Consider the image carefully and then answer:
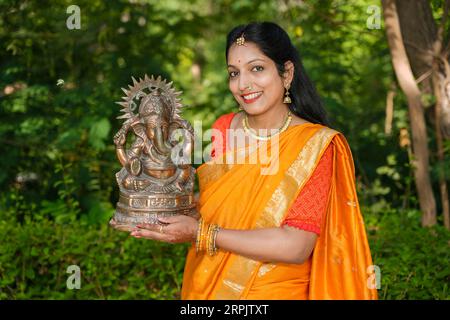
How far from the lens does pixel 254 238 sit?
2.12 metres

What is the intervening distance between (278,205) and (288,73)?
588mm

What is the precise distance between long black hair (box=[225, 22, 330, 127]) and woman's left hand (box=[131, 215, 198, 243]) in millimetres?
758

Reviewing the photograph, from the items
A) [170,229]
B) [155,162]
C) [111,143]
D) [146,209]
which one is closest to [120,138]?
[155,162]

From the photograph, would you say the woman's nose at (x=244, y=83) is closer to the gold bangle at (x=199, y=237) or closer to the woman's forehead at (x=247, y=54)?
the woman's forehead at (x=247, y=54)

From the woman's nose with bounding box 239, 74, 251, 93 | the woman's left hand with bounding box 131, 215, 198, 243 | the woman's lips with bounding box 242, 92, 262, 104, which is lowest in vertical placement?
A: the woman's left hand with bounding box 131, 215, 198, 243

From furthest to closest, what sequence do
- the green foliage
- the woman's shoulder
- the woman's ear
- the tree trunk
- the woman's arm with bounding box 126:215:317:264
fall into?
the tree trunk
the green foliage
the woman's shoulder
the woman's ear
the woman's arm with bounding box 126:215:317:264

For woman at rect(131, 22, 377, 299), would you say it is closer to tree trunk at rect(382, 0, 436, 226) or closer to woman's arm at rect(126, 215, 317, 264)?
woman's arm at rect(126, 215, 317, 264)

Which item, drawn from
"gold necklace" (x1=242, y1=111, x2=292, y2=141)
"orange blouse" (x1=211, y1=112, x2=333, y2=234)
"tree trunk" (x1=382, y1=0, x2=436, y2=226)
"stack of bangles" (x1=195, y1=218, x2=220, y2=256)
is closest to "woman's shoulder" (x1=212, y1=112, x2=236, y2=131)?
"gold necklace" (x1=242, y1=111, x2=292, y2=141)

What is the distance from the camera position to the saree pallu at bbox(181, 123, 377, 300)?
2.29 m

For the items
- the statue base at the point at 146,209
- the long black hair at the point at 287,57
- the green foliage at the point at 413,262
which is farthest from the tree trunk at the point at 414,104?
the statue base at the point at 146,209

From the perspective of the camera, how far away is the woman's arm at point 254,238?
2.12 metres

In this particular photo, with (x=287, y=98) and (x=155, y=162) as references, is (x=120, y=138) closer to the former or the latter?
(x=155, y=162)

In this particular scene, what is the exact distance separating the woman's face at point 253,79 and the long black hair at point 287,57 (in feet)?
0.11

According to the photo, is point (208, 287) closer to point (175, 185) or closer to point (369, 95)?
point (175, 185)
